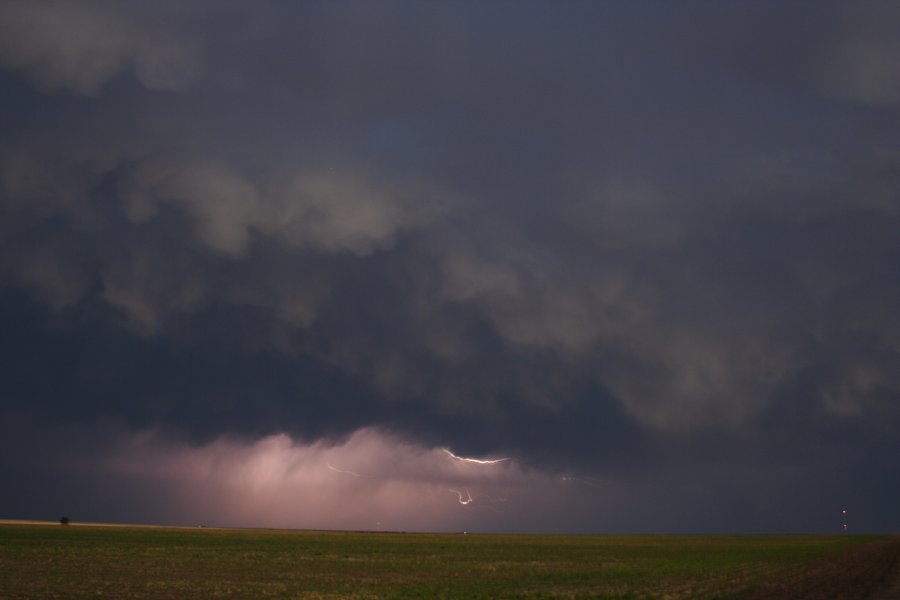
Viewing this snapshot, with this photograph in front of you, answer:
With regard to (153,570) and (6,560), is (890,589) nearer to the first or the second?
(153,570)

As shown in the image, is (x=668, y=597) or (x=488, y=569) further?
(x=488, y=569)

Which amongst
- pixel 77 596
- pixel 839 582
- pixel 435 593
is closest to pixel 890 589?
pixel 839 582

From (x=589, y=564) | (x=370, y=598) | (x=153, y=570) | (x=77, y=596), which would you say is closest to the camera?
(x=77, y=596)

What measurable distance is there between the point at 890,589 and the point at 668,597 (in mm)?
11232

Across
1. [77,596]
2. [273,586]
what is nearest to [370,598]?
[273,586]

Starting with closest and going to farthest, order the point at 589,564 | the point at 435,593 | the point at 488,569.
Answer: the point at 435,593 < the point at 488,569 < the point at 589,564

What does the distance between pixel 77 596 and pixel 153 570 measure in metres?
14.4

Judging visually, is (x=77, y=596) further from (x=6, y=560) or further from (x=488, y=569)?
(x=488, y=569)

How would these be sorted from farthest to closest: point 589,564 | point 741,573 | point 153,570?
point 589,564, point 741,573, point 153,570

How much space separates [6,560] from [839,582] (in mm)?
50751

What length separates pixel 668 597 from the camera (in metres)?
30.9

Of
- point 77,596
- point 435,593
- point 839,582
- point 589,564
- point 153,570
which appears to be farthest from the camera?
point 589,564

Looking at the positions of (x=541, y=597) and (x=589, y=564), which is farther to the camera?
(x=589, y=564)

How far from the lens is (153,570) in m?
42.3
